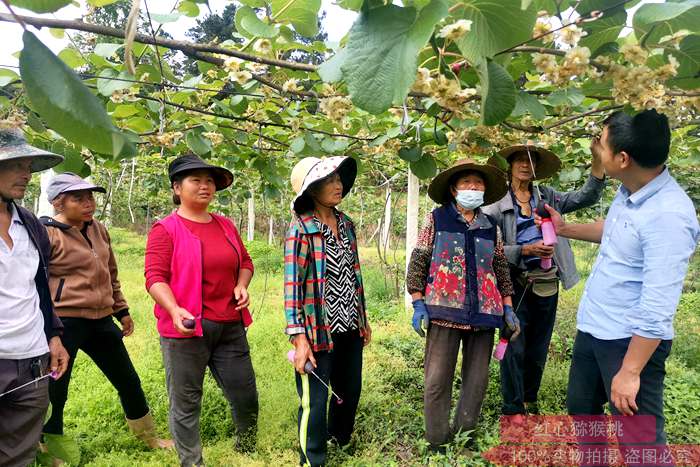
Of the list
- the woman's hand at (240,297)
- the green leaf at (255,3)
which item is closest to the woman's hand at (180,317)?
the woman's hand at (240,297)

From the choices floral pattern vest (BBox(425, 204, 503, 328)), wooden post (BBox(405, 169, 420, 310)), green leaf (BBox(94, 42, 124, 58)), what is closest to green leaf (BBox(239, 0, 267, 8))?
green leaf (BBox(94, 42, 124, 58))

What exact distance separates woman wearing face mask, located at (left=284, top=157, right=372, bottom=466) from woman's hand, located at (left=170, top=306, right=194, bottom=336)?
17.9 inches

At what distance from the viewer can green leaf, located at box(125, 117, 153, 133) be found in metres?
1.97

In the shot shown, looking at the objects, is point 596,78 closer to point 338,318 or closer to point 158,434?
point 338,318

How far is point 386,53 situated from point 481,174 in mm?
1942

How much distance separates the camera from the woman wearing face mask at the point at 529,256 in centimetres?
261

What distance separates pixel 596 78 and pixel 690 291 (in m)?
9.10

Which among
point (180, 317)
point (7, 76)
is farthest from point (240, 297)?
point (7, 76)

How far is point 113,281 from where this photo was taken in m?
2.74

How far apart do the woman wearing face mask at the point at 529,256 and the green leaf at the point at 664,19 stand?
162 centimetres

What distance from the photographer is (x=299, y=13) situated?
1.10 meters

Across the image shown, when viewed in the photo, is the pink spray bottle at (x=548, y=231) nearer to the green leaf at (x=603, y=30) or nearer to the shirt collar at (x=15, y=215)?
the green leaf at (x=603, y=30)

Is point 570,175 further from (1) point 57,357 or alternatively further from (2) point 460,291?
(1) point 57,357

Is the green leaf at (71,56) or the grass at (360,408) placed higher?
the green leaf at (71,56)
